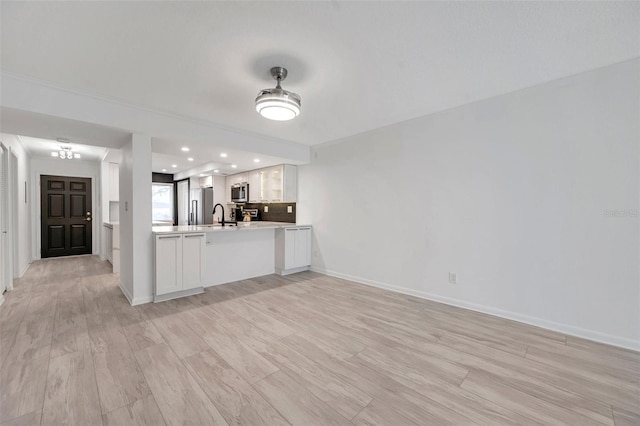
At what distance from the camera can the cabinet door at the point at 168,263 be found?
332 cm

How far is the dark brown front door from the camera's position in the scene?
20.5 feet

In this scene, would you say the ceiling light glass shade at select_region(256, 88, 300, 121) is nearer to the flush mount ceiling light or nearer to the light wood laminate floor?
the flush mount ceiling light

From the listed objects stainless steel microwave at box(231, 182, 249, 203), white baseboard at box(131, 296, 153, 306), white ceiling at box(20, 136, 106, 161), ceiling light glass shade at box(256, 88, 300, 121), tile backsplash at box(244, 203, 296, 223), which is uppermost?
white ceiling at box(20, 136, 106, 161)

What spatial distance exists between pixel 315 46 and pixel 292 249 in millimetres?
3497

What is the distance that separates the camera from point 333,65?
2314 mm

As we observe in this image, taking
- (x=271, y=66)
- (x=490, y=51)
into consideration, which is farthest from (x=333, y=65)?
(x=490, y=51)

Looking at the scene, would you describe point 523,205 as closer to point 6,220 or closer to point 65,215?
point 6,220

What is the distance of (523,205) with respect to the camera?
282cm

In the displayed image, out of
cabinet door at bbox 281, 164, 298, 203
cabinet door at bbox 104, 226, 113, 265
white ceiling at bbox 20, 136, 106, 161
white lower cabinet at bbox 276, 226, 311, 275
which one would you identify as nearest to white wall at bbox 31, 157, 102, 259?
white ceiling at bbox 20, 136, 106, 161

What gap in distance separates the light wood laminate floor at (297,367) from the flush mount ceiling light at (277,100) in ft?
7.13

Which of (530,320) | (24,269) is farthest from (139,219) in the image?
(530,320)

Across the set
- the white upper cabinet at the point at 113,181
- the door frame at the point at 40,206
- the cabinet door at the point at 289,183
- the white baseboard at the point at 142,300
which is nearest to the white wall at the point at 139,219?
the white baseboard at the point at 142,300

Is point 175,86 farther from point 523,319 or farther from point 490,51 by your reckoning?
point 523,319

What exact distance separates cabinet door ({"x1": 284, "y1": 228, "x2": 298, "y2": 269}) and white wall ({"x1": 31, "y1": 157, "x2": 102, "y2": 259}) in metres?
5.19
